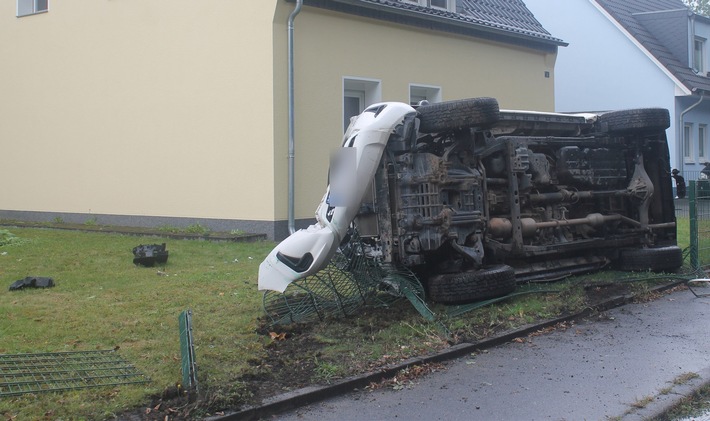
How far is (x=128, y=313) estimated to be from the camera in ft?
23.8

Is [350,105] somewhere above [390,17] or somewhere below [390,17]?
below

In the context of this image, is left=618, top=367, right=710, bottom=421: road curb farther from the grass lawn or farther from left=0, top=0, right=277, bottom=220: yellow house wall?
left=0, top=0, right=277, bottom=220: yellow house wall

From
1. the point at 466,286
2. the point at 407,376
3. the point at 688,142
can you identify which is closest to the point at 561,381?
the point at 407,376

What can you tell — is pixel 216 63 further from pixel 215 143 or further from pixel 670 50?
pixel 670 50

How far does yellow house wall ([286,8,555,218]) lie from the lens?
45.4 feet

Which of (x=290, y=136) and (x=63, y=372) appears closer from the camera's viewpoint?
(x=63, y=372)

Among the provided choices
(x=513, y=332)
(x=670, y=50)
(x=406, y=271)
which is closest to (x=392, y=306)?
(x=406, y=271)

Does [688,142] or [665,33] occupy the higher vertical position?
[665,33]

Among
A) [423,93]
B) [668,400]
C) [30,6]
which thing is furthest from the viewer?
[30,6]

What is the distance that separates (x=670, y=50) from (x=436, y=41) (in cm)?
1284

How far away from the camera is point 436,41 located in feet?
53.8

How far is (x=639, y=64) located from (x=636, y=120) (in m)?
16.7

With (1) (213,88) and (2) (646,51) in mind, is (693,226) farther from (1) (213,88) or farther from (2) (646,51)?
(2) (646,51)

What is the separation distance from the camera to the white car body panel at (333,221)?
22.5 feet
